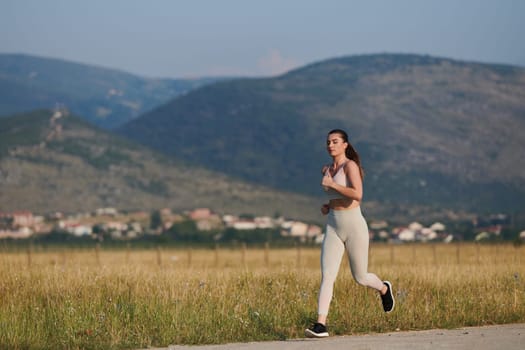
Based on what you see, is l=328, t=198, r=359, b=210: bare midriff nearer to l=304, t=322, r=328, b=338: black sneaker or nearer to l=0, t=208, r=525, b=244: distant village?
l=304, t=322, r=328, b=338: black sneaker

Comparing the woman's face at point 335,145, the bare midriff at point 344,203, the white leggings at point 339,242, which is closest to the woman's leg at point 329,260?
the white leggings at point 339,242

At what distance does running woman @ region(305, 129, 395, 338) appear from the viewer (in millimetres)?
10875

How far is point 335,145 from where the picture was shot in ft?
36.5

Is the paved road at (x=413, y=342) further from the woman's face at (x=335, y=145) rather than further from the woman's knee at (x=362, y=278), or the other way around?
the woman's face at (x=335, y=145)

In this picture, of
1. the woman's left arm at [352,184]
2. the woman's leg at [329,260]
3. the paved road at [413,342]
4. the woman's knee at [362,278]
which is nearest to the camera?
the paved road at [413,342]

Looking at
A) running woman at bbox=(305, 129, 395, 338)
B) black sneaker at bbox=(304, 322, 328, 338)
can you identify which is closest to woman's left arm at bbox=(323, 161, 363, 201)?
running woman at bbox=(305, 129, 395, 338)

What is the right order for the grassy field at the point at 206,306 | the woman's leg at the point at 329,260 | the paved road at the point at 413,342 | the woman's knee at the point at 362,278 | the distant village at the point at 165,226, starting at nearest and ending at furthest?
the paved road at the point at 413,342 < the woman's leg at the point at 329,260 < the woman's knee at the point at 362,278 < the grassy field at the point at 206,306 < the distant village at the point at 165,226

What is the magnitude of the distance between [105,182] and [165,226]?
23.2 meters

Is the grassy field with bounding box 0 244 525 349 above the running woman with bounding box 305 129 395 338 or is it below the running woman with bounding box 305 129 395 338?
below

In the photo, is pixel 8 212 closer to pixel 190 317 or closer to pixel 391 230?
pixel 391 230

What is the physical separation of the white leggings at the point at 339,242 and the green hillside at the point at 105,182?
12473 cm

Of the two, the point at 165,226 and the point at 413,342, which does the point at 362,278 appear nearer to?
the point at 413,342

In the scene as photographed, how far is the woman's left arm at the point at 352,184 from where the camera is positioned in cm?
1077

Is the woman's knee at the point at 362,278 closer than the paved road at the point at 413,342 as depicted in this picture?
No
